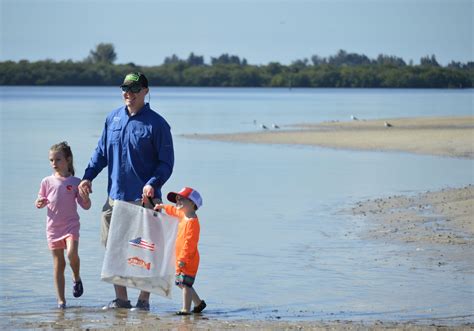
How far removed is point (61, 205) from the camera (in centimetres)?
898

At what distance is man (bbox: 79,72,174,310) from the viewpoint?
875 centimetres

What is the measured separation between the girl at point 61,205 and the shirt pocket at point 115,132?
397 mm

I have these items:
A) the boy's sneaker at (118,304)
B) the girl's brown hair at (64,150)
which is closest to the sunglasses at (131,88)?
the girl's brown hair at (64,150)

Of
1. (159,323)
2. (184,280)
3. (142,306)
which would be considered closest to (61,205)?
(142,306)

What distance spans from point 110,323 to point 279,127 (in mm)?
32199

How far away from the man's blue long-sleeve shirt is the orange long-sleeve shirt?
0.24 m

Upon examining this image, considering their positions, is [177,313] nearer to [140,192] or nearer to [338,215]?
[140,192]

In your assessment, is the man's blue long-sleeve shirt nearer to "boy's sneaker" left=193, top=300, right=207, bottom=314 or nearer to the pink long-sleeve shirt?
the pink long-sleeve shirt

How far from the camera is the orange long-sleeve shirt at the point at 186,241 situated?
8727mm

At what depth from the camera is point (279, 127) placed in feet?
133

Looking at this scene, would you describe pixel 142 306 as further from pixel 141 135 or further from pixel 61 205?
pixel 141 135

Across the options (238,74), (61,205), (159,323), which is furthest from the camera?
(238,74)

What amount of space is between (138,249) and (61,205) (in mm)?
760

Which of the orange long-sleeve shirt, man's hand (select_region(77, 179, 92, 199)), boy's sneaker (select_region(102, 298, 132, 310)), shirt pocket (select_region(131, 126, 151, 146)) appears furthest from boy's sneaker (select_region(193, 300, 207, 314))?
shirt pocket (select_region(131, 126, 151, 146))
